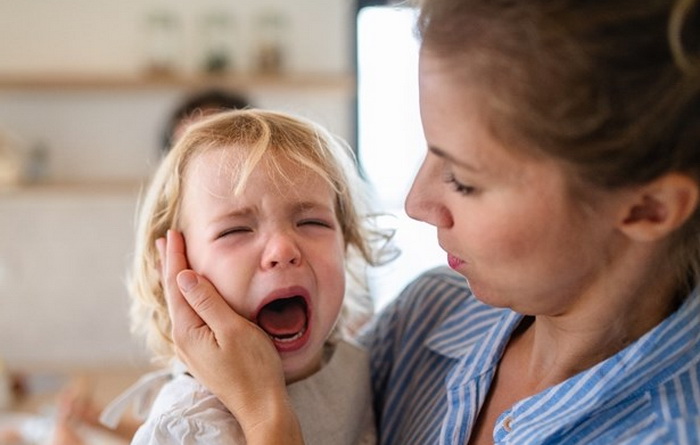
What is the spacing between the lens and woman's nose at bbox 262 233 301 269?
1.13m

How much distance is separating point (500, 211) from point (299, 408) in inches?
20.0

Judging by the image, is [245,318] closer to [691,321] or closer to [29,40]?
[691,321]

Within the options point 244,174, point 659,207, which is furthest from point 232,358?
point 659,207

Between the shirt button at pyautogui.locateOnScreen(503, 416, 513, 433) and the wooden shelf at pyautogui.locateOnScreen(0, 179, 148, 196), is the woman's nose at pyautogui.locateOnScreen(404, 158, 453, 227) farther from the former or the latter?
the wooden shelf at pyautogui.locateOnScreen(0, 179, 148, 196)

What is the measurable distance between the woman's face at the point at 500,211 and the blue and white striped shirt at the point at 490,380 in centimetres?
11

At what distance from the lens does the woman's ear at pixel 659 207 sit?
85 centimetres

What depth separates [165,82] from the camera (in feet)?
12.1

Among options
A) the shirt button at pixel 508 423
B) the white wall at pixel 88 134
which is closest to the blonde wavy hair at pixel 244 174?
the shirt button at pixel 508 423

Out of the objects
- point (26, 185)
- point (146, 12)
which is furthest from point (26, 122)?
point (146, 12)

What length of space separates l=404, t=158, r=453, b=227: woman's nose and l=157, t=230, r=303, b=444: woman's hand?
0.30m

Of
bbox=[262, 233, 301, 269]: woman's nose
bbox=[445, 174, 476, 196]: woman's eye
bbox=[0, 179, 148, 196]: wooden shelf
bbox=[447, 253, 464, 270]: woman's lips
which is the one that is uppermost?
bbox=[445, 174, 476, 196]: woman's eye

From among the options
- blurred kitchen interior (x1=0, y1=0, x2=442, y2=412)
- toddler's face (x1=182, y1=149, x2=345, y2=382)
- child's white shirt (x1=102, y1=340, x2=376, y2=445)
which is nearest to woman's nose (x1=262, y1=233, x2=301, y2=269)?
toddler's face (x1=182, y1=149, x2=345, y2=382)

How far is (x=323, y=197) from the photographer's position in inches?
48.9

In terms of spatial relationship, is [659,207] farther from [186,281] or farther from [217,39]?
[217,39]
